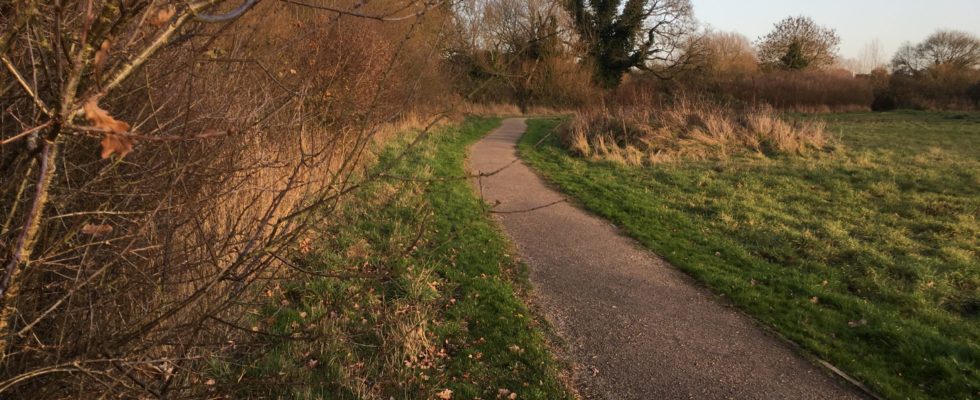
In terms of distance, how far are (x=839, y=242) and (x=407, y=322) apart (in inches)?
236

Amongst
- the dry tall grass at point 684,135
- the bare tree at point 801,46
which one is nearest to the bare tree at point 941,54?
the bare tree at point 801,46

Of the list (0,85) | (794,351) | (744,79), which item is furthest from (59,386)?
(744,79)

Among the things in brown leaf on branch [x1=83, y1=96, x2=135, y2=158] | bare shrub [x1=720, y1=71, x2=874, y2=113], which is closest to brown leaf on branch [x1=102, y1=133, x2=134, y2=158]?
brown leaf on branch [x1=83, y1=96, x2=135, y2=158]

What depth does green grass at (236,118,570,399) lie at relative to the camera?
3.96 meters

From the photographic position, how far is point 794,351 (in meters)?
4.88

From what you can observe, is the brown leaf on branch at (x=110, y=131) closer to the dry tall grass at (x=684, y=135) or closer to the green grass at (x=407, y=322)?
the green grass at (x=407, y=322)

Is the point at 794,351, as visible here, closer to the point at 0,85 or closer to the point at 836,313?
the point at 836,313

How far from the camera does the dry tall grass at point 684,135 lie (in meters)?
15.2

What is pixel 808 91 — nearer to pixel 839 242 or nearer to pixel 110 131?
pixel 839 242

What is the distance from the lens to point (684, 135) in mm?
16609

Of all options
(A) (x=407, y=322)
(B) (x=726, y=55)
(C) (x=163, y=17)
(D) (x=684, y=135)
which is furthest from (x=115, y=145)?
(B) (x=726, y=55)

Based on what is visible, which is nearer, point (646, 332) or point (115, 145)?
point (115, 145)

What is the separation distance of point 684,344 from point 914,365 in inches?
69.6

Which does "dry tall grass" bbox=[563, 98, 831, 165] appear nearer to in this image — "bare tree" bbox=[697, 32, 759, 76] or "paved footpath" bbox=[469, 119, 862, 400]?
"paved footpath" bbox=[469, 119, 862, 400]
